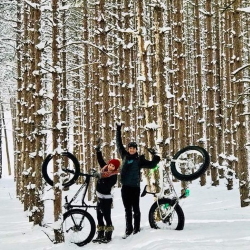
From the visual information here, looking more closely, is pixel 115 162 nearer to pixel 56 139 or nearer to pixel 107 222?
pixel 107 222

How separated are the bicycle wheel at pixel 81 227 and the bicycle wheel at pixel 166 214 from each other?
127cm

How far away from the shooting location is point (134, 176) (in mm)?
8039

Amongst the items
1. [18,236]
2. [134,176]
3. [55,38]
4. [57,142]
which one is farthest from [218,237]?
[18,236]

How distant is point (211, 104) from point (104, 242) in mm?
9827

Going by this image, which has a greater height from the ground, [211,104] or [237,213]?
[211,104]

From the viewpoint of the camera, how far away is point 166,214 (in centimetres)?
808

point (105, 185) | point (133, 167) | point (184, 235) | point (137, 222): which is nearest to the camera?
point (184, 235)

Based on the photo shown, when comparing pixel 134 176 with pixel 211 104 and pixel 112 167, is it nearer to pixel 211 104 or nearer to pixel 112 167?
pixel 112 167

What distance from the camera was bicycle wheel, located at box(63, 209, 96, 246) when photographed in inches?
321

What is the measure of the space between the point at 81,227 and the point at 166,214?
183 centimetres

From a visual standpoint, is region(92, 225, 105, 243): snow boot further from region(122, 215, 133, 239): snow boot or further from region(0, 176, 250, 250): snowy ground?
region(122, 215, 133, 239): snow boot

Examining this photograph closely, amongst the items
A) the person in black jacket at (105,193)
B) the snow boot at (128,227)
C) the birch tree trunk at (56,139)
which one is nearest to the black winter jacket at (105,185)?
the person in black jacket at (105,193)

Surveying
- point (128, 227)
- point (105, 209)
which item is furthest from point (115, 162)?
point (128, 227)

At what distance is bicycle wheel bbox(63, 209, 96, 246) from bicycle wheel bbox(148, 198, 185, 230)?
4.15 feet
